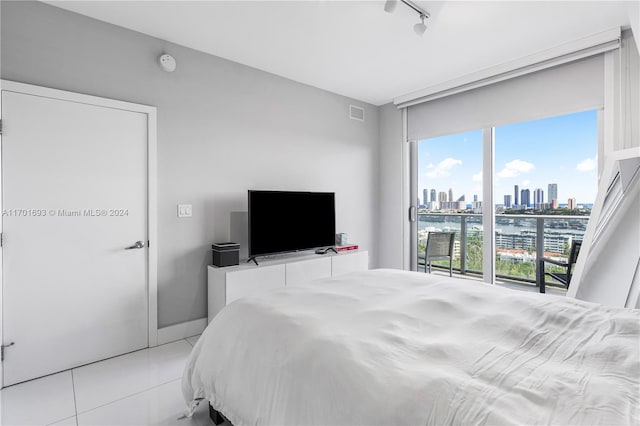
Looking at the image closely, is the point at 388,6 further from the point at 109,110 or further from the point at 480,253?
the point at 480,253

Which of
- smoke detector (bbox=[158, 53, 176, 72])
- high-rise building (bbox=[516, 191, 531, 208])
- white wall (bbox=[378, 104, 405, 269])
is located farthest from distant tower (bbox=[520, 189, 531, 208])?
smoke detector (bbox=[158, 53, 176, 72])

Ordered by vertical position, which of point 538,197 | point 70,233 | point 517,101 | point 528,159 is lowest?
point 70,233

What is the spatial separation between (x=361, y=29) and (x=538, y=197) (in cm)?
249

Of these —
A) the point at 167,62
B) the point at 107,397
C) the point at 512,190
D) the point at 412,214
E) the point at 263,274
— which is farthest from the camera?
the point at 412,214

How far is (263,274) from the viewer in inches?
122

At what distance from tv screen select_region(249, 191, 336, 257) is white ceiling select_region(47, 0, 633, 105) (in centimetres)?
136

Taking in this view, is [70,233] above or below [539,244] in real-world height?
above

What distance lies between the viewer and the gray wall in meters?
2.38

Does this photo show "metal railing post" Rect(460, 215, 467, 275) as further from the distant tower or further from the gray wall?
the gray wall

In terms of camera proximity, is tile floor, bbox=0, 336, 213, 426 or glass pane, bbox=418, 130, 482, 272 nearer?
tile floor, bbox=0, 336, 213, 426

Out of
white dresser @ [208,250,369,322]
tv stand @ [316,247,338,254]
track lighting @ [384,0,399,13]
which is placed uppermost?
track lighting @ [384,0,399,13]

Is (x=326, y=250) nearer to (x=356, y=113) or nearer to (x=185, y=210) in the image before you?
(x=185, y=210)

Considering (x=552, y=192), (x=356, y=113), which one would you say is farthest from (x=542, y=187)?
(x=356, y=113)

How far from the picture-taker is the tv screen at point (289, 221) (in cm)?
320
